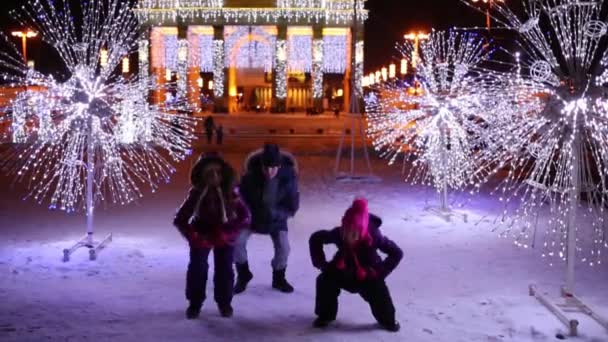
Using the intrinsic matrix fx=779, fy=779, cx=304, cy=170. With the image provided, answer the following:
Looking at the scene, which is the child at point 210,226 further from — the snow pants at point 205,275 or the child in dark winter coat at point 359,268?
the child in dark winter coat at point 359,268

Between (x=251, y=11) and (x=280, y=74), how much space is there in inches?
209

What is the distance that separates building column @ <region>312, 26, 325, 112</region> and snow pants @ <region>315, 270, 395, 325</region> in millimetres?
51557

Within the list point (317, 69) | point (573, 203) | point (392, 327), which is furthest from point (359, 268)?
point (317, 69)

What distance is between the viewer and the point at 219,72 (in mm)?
60688

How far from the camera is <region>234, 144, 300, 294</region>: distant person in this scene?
875cm

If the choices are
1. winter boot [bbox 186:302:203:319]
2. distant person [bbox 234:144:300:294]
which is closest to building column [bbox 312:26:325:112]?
distant person [bbox 234:144:300:294]

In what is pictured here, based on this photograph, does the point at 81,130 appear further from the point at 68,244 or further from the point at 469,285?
the point at 469,285

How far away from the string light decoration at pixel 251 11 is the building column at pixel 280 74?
4.56 ft

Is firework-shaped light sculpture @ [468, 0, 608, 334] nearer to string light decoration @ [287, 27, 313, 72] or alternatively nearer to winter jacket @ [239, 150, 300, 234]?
winter jacket @ [239, 150, 300, 234]

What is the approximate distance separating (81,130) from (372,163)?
53.3 feet

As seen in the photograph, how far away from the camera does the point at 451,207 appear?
610 inches

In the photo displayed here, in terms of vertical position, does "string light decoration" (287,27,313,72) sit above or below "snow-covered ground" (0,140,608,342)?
above

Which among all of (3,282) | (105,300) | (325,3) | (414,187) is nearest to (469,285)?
(105,300)

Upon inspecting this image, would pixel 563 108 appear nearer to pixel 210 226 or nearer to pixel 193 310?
pixel 210 226
